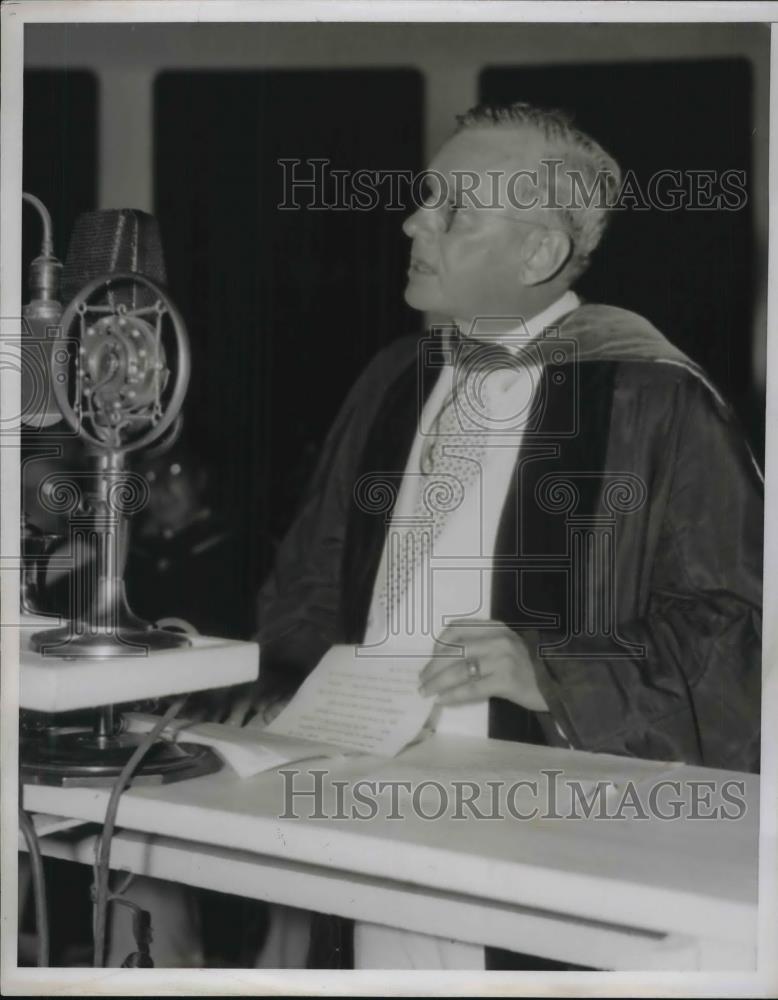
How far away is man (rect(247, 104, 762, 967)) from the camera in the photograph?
5.47 feet

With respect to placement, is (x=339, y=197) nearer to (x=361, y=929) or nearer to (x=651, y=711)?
(x=651, y=711)

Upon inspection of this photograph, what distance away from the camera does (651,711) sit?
5.49 ft

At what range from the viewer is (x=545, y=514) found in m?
1.79

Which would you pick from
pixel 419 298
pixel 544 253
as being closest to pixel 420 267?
pixel 419 298

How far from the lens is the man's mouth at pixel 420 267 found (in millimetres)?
1860

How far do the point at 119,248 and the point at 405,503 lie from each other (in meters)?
0.68

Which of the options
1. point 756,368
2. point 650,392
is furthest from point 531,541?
point 756,368

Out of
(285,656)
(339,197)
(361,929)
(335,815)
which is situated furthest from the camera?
(285,656)

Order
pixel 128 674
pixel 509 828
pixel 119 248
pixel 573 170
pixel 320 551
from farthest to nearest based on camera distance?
pixel 320 551 → pixel 573 170 → pixel 119 248 → pixel 128 674 → pixel 509 828

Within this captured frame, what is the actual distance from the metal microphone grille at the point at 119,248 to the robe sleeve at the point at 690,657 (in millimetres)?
764

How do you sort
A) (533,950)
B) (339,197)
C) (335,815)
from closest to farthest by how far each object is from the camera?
1. (533,950)
2. (335,815)
3. (339,197)

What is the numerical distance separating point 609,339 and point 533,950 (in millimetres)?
980

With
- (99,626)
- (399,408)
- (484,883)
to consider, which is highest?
(399,408)

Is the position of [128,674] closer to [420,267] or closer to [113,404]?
[113,404]
